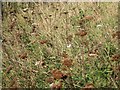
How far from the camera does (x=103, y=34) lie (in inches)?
94.4

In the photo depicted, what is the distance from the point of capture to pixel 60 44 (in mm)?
2381

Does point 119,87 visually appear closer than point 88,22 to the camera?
Yes

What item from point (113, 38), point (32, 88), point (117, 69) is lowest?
point (32, 88)

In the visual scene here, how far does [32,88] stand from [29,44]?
52cm

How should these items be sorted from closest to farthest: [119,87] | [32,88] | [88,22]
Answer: [119,87]
[32,88]
[88,22]

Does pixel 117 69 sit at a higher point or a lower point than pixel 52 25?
lower

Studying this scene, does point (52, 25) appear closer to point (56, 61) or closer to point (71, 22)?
point (71, 22)

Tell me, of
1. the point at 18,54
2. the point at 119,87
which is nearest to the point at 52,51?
the point at 18,54

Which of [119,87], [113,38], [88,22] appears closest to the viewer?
[119,87]

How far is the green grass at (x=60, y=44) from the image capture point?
213 cm

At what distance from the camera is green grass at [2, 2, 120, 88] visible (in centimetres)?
213

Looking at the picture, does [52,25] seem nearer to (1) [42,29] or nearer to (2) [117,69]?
(1) [42,29]

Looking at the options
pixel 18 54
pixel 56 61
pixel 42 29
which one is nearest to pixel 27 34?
pixel 42 29

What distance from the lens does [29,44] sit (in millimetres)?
Result: 2578
